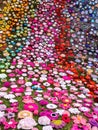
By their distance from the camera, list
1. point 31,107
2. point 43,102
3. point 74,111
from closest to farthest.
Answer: point 31,107 → point 74,111 → point 43,102

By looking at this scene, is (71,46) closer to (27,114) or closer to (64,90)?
(64,90)

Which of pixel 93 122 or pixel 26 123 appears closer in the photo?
pixel 26 123

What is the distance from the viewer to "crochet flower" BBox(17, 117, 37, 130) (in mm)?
7586

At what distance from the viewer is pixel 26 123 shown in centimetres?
771

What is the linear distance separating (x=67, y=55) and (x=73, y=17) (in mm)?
3332

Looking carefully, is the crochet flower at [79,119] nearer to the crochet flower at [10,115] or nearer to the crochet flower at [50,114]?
the crochet flower at [50,114]

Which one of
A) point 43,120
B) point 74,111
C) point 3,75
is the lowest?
point 74,111

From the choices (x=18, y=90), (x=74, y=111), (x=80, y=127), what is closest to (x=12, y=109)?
(x=18, y=90)

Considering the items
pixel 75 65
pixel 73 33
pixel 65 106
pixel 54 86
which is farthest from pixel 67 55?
pixel 65 106

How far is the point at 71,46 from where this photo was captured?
46.5ft

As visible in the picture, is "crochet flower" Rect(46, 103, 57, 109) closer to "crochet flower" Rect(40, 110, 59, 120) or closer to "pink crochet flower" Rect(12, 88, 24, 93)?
"crochet flower" Rect(40, 110, 59, 120)

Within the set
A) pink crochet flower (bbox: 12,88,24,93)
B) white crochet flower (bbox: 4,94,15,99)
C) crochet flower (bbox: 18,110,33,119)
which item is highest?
pink crochet flower (bbox: 12,88,24,93)

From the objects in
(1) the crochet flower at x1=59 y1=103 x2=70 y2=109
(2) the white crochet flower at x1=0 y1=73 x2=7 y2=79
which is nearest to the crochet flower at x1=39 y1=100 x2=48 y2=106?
(1) the crochet flower at x1=59 y1=103 x2=70 y2=109

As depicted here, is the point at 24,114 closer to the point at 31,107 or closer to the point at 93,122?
the point at 31,107
